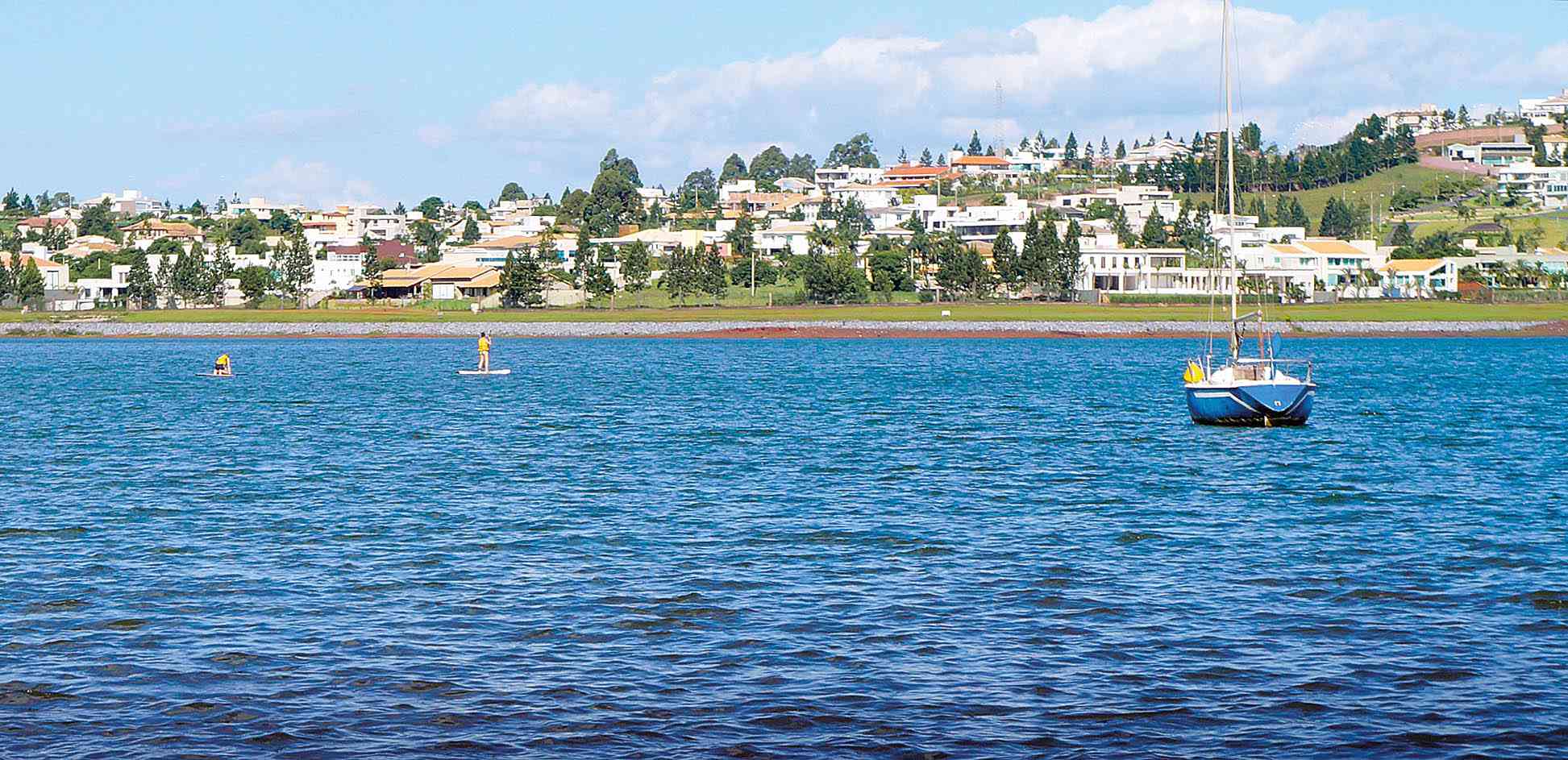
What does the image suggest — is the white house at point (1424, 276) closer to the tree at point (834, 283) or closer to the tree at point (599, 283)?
the tree at point (834, 283)

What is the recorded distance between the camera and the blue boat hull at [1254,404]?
172 feet

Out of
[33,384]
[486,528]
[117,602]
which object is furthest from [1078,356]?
[117,602]

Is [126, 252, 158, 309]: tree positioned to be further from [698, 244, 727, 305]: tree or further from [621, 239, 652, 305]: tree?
[698, 244, 727, 305]: tree

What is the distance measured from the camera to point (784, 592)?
78.2 feet

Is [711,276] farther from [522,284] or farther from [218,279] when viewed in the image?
[218,279]

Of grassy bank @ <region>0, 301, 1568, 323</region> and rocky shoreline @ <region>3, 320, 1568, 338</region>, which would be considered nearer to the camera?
rocky shoreline @ <region>3, 320, 1568, 338</region>

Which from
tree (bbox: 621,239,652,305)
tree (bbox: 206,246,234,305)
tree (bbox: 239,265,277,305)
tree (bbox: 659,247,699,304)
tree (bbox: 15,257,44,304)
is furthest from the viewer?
tree (bbox: 621,239,652,305)

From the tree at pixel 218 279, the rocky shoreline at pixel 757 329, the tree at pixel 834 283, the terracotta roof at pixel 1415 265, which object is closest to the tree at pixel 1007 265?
the tree at pixel 834 283

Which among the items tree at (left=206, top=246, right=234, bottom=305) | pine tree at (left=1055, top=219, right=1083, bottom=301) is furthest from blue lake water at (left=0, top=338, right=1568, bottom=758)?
tree at (left=206, top=246, right=234, bottom=305)

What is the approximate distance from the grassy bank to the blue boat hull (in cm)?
9956

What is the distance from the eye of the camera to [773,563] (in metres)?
26.3

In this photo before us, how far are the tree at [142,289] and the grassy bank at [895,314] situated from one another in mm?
11412

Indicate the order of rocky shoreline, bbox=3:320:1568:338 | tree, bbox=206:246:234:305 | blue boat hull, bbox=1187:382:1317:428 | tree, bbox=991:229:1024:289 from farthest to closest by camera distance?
1. tree, bbox=206:246:234:305
2. tree, bbox=991:229:1024:289
3. rocky shoreline, bbox=3:320:1568:338
4. blue boat hull, bbox=1187:382:1317:428

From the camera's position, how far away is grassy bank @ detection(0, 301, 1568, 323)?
156500mm
